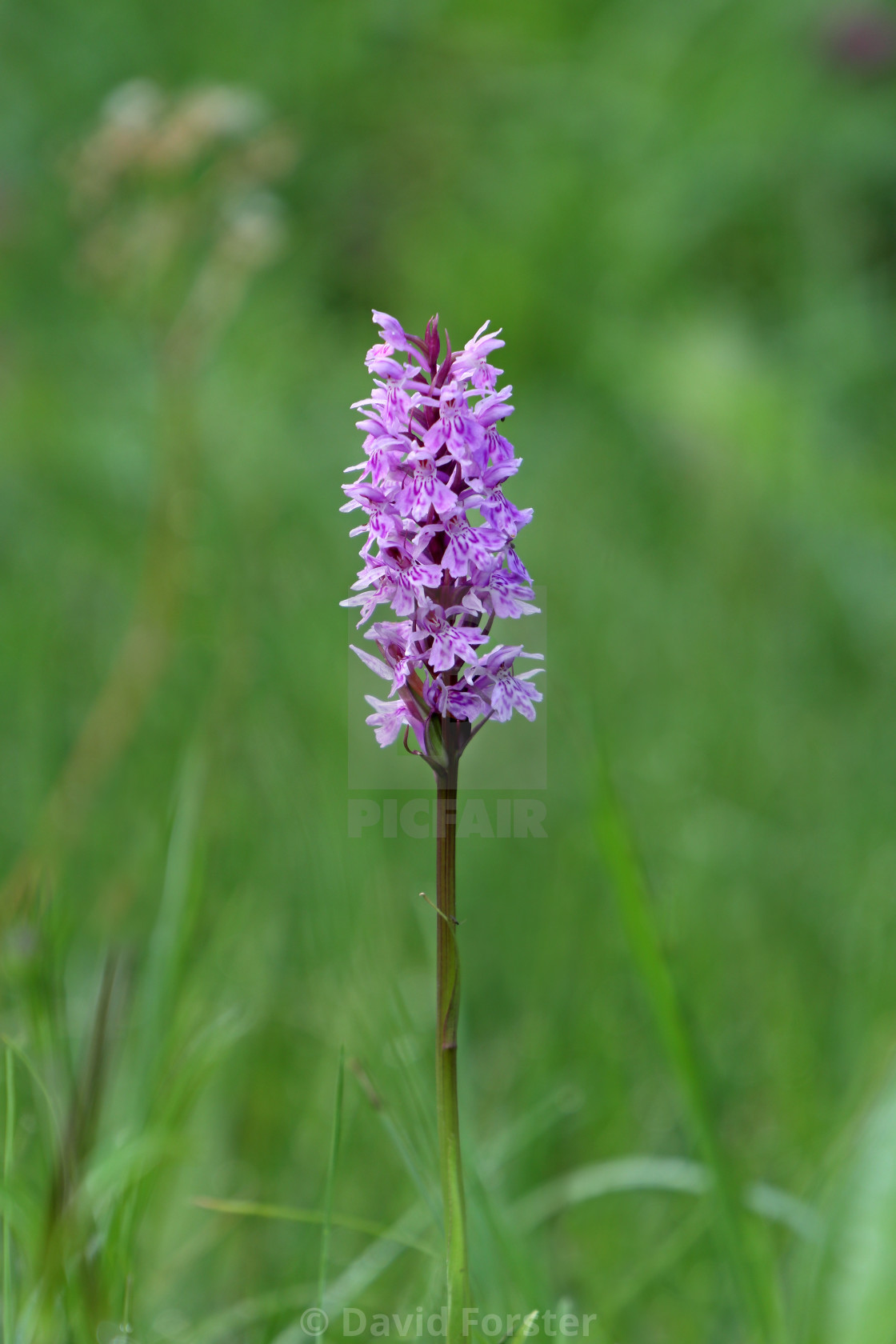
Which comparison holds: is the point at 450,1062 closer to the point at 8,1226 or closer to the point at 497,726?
the point at 8,1226

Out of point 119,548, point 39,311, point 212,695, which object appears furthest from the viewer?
point 39,311

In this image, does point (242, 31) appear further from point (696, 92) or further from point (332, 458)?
point (332, 458)

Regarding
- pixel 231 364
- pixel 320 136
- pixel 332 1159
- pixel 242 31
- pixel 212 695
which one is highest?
pixel 242 31

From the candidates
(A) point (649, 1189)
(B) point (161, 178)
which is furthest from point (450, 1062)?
(B) point (161, 178)

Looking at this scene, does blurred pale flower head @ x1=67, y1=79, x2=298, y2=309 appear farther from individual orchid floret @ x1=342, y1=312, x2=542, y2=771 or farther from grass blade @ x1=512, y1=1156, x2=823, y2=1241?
grass blade @ x1=512, y1=1156, x2=823, y2=1241

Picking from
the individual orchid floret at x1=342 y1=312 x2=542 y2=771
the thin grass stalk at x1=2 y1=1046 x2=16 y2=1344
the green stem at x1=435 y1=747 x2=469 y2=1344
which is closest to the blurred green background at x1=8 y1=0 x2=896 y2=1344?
the thin grass stalk at x1=2 y1=1046 x2=16 y2=1344

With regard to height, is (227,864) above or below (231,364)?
below

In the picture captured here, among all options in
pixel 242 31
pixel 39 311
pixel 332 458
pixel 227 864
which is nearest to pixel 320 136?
pixel 242 31
